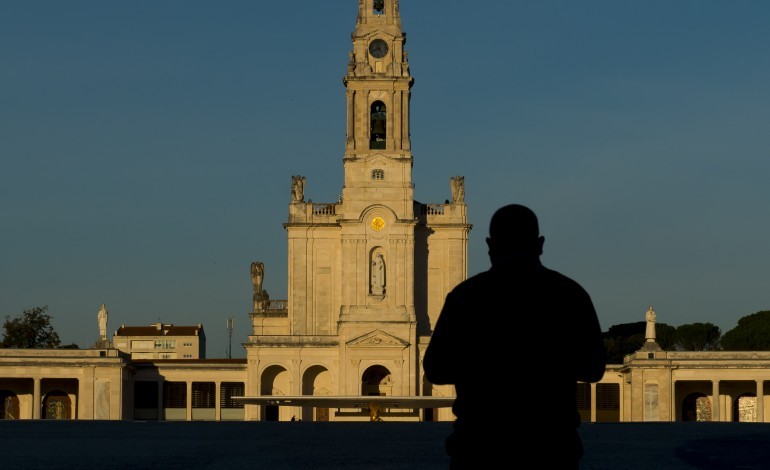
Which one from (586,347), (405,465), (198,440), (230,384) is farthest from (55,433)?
(230,384)

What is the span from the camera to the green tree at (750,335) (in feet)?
367

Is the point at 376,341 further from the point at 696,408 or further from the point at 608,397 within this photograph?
the point at 696,408

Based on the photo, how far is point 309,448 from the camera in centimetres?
2342

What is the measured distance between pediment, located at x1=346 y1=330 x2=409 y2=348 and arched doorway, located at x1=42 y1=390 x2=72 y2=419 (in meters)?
18.6

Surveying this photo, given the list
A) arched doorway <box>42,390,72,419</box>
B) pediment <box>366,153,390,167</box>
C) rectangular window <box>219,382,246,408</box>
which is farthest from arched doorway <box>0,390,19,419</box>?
pediment <box>366,153,390,167</box>

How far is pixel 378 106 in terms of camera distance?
276 feet

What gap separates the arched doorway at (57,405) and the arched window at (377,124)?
2401 cm

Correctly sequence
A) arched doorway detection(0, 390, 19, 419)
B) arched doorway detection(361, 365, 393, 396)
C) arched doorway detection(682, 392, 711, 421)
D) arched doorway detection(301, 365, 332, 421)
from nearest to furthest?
arched doorway detection(361, 365, 393, 396) < arched doorway detection(301, 365, 332, 421) < arched doorway detection(0, 390, 19, 419) < arched doorway detection(682, 392, 711, 421)

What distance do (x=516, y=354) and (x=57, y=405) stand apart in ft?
270

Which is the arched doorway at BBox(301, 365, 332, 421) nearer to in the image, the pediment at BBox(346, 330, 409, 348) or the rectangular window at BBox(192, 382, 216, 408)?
the pediment at BBox(346, 330, 409, 348)

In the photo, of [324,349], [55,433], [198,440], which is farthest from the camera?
[324,349]

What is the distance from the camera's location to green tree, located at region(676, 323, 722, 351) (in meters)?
126

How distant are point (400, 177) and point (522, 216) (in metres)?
73.8

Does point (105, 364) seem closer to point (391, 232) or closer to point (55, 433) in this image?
point (391, 232)
